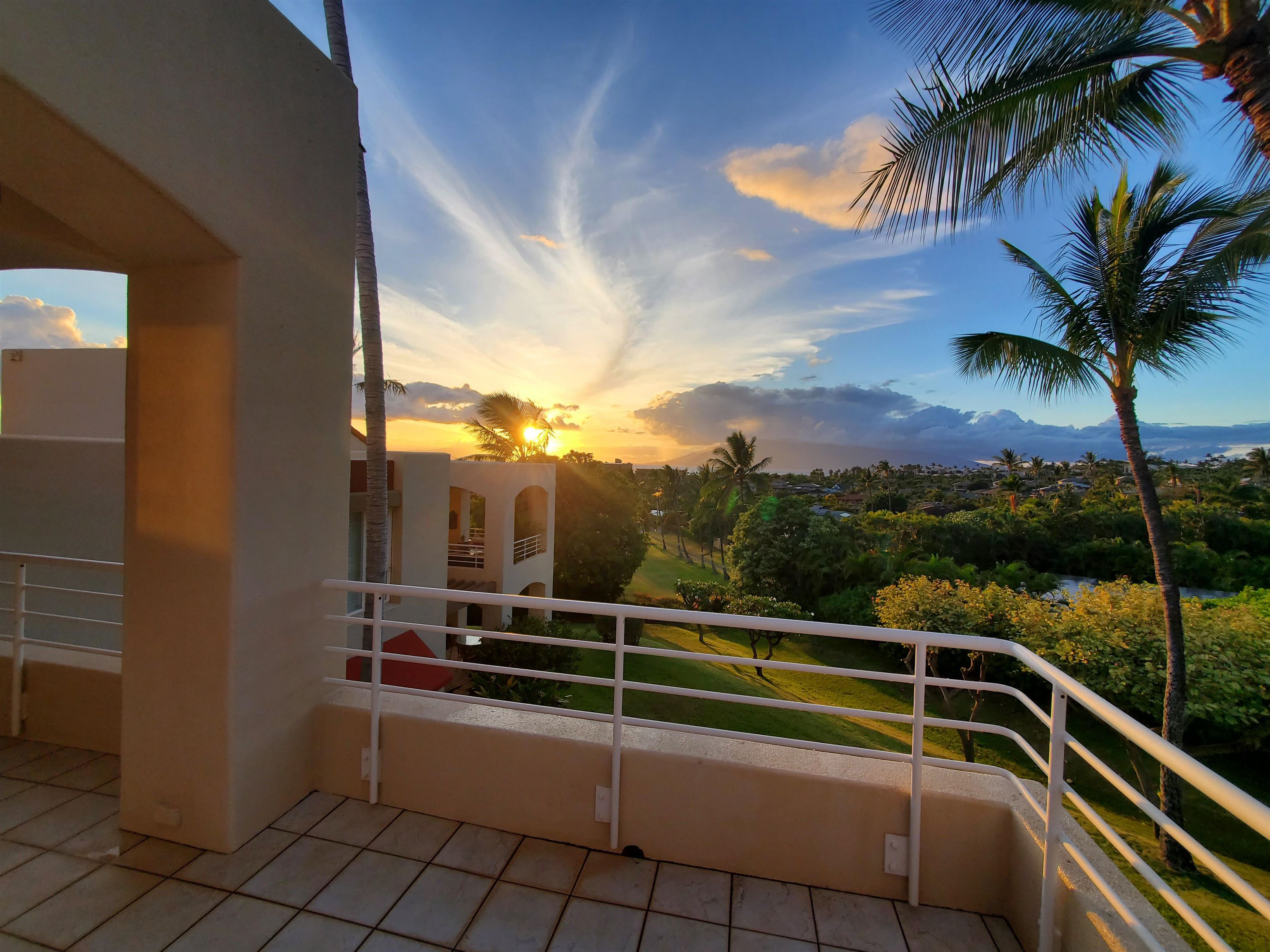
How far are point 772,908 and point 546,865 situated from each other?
77 cm

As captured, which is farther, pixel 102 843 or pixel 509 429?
pixel 509 429

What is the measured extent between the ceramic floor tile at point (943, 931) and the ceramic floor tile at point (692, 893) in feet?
1.80

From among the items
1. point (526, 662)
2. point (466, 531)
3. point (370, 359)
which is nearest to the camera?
point (370, 359)

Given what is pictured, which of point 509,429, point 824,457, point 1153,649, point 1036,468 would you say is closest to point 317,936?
point 1153,649

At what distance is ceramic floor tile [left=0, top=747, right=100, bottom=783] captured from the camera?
2396 millimetres

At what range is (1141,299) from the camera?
256 inches

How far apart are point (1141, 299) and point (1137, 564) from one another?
2042 cm

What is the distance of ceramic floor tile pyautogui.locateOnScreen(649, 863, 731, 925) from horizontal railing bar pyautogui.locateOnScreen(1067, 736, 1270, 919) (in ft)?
3.77

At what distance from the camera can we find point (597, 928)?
65.6 inches

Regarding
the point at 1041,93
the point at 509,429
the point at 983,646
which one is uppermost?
the point at 1041,93

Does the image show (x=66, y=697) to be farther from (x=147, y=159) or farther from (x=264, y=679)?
(x=147, y=159)

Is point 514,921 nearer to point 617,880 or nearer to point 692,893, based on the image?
point 617,880

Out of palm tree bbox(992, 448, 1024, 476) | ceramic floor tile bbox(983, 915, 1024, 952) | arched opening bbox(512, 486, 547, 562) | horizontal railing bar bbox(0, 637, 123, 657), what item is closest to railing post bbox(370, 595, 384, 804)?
horizontal railing bar bbox(0, 637, 123, 657)

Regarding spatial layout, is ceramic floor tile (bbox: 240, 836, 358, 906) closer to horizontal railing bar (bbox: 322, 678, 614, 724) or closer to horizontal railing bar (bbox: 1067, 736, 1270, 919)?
horizontal railing bar (bbox: 322, 678, 614, 724)
